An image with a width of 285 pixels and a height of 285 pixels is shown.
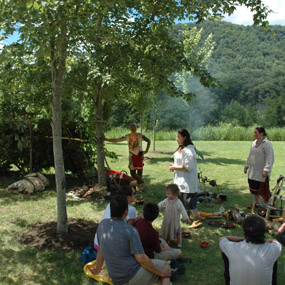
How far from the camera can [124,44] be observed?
255 inches

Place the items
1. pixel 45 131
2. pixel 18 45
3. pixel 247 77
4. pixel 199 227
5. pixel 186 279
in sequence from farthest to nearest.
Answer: pixel 247 77
pixel 45 131
pixel 199 227
pixel 186 279
pixel 18 45

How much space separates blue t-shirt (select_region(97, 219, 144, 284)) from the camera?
3061 mm

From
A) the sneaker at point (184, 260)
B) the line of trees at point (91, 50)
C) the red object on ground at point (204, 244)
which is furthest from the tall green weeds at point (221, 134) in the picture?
the sneaker at point (184, 260)

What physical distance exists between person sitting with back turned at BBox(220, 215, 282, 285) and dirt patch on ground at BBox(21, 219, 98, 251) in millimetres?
2496

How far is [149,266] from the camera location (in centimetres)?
318

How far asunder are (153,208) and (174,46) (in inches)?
143

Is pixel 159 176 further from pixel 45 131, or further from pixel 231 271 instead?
pixel 231 271

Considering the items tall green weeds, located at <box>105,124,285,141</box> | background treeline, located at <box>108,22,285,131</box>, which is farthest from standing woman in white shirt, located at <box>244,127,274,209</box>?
tall green weeds, located at <box>105,124,285,141</box>

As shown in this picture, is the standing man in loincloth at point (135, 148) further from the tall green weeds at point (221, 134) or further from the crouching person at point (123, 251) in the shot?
the tall green weeds at point (221, 134)

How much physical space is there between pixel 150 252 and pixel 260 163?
133 inches

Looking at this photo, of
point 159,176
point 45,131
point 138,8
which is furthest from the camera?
point 159,176

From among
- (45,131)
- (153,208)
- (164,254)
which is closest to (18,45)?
(153,208)

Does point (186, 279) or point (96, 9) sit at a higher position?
point (96, 9)

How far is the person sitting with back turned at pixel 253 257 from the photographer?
2.77 meters
